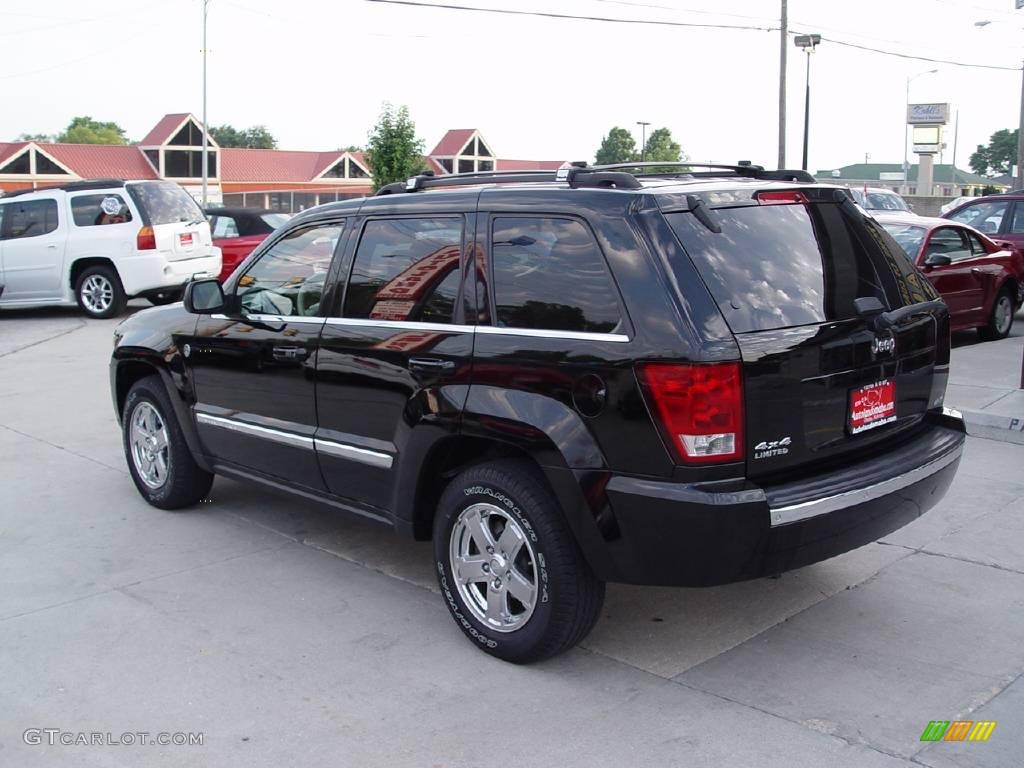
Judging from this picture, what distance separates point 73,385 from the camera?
428 inches

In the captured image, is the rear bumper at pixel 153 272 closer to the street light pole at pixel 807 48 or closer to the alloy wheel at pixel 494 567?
the alloy wheel at pixel 494 567

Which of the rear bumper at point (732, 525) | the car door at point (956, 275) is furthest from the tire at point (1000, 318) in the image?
the rear bumper at point (732, 525)

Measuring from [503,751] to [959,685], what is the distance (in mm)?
1765

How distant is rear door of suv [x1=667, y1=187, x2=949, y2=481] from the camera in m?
3.84

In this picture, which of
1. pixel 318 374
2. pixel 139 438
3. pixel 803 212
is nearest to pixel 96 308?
pixel 139 438

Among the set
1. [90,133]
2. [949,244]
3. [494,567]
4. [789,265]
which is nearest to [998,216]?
[949,244]

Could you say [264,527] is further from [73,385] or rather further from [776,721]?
[73,385]

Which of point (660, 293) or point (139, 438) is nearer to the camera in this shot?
point (660, 293)

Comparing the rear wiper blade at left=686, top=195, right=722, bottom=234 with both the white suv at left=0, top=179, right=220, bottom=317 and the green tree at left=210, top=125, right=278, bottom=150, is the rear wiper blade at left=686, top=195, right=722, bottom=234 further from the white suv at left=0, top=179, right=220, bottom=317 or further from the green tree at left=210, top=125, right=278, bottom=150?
the green tree at left=210, top=125, right=278, bottom=150

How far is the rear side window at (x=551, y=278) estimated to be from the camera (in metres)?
3.97

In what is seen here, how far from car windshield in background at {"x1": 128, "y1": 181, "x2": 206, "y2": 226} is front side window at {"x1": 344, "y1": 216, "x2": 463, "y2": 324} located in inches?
459

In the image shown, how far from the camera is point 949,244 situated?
40.2 feet

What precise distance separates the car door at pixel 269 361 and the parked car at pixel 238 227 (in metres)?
12.2

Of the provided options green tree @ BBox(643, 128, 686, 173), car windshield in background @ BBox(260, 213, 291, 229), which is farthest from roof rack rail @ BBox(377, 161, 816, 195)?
green tree @ BBox(643, 128, 686, 173)
